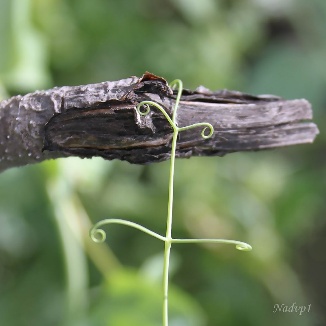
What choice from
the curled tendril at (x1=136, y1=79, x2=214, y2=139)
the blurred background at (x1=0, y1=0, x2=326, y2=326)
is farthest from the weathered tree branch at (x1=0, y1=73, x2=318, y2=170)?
the blurred background at (x1=0, y1=0, x2=326, y2=326)

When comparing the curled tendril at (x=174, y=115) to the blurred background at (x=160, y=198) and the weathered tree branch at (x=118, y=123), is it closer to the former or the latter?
the weathered tree branch at (x=118, y=123)

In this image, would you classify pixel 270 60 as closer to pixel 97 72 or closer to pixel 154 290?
pixel 97 72

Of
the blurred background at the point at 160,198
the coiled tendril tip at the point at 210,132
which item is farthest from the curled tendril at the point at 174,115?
the blurred background at the point at 160,198

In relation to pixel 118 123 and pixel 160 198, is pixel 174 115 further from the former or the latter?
pixel 160 198

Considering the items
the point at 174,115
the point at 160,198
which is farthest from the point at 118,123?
the point at 160,198

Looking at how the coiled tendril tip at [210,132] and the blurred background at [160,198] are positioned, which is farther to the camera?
the blurred background at [160,198]

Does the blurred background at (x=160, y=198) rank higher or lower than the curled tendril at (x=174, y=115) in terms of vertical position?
higher
